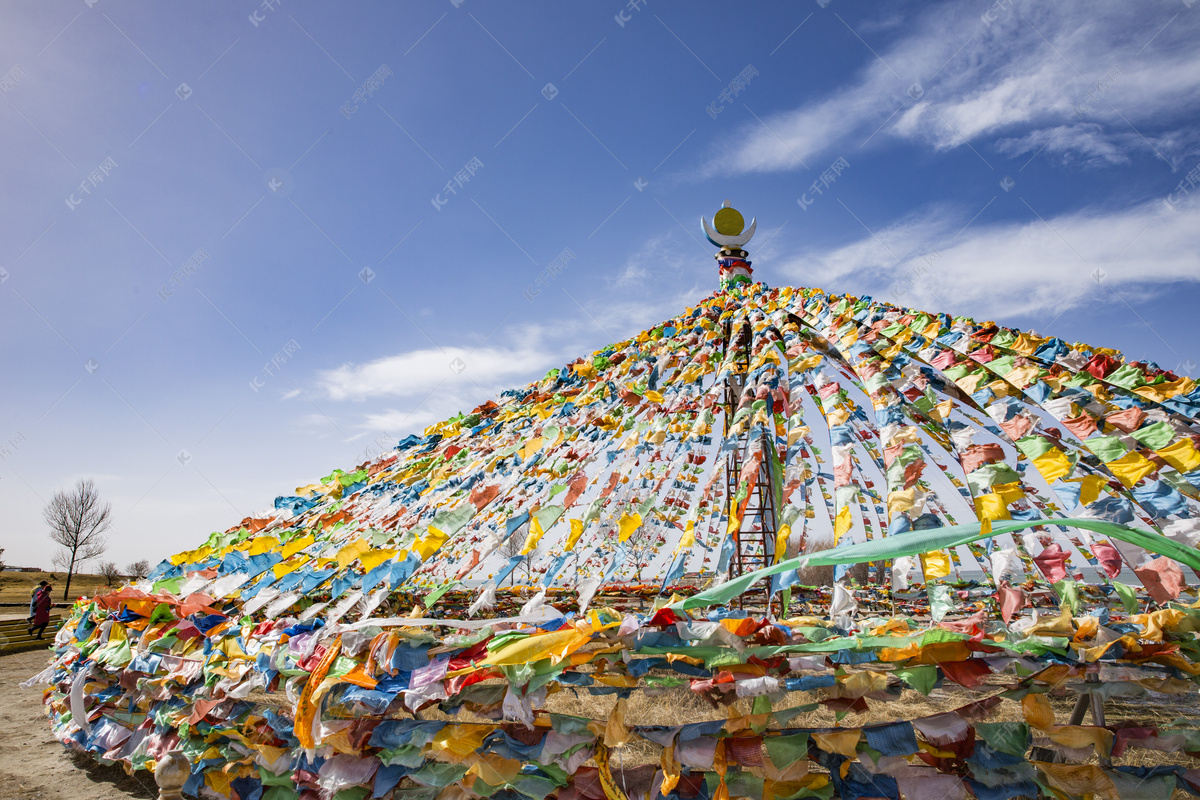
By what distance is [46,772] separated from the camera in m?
4.25

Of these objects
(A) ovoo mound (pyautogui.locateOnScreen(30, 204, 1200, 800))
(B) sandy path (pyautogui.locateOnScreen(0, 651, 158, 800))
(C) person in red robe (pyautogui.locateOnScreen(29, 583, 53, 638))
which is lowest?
(B) sandy path (pyautogui.locateOnScreen(0, 651, 158, 800))

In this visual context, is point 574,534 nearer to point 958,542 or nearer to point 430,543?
point 430,543

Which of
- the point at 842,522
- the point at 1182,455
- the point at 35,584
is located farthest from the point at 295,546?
the point at 35,584

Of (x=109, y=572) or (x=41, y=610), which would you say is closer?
(x=41, y=610)

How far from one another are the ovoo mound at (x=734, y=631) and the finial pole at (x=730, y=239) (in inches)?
57.6

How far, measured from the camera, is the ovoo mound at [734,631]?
2.03m

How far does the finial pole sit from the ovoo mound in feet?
4.80

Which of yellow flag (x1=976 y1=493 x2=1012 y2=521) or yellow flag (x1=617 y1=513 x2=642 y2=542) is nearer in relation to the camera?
yellow flag (x1=976 y1=493 x2=1012 y2=521)

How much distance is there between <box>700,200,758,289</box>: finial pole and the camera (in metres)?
6.08

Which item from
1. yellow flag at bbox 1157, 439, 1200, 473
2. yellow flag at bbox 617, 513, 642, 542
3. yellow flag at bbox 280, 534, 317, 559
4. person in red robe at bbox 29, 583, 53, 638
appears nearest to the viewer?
yellow flag at bbox 1157, 439, 1200, 473

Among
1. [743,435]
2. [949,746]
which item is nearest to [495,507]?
[743,435]

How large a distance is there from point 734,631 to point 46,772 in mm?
5302

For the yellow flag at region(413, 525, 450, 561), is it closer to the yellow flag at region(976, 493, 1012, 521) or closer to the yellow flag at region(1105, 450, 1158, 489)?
the yellow flag at region(976, 493, 1012, 521)

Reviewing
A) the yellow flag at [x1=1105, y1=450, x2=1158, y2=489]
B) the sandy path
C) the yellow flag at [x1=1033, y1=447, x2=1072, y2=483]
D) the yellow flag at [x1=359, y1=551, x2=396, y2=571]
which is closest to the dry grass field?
the sandy path
